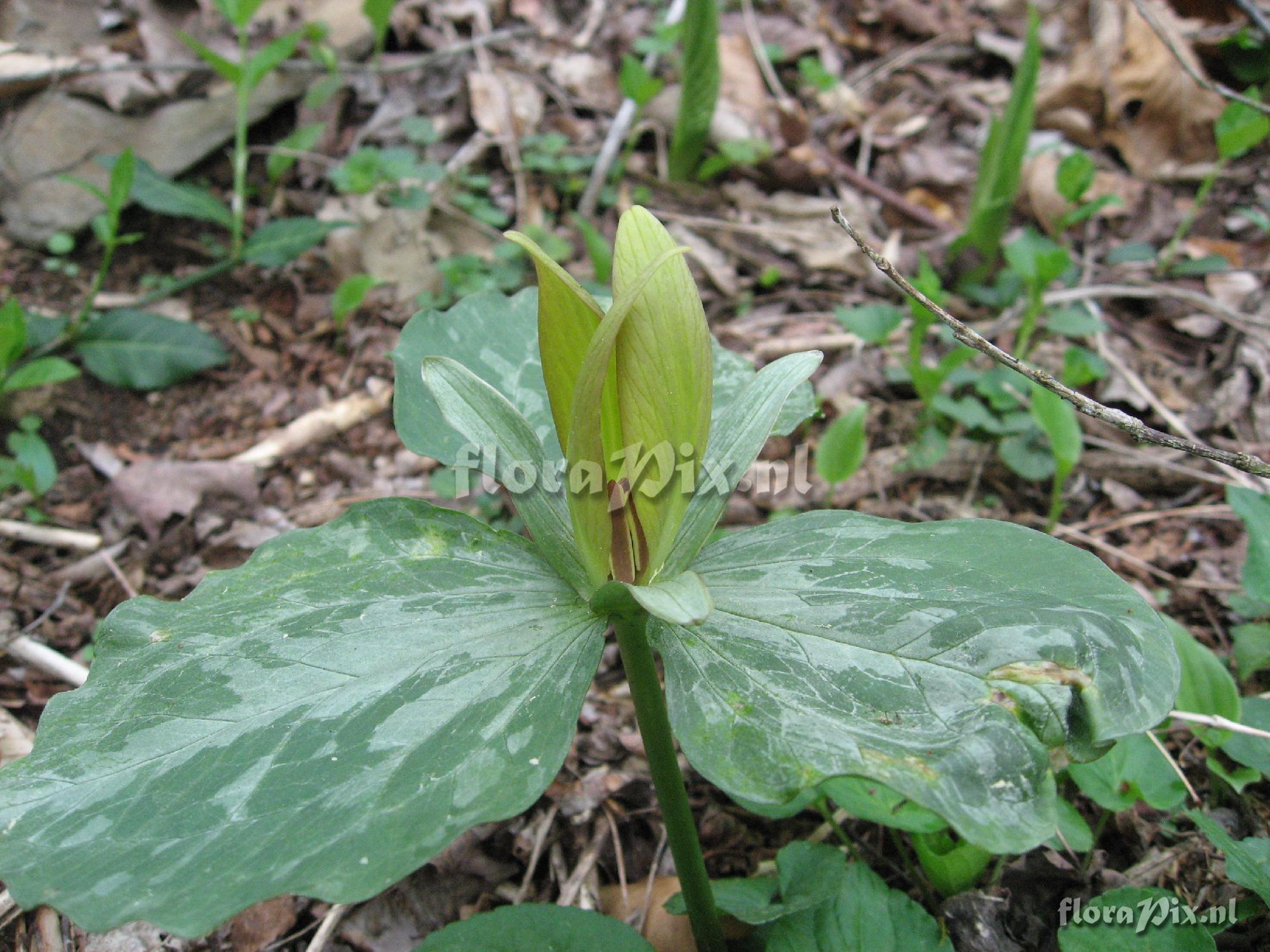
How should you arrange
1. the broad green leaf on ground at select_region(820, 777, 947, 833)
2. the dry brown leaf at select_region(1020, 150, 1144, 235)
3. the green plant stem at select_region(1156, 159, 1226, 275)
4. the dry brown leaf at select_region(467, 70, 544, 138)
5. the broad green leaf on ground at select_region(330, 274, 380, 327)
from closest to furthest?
the broad green leaf on ground at select_region(820, 777, 947, 833), the broad green leaf on ground at select_region(330, 274, 380, 327), the green plant stem at select_region(1156, 159, 1226, 275), the dry brown leaf at select_region(1020, 150, 1144, 235), the dry brown leaf at select_region(467, 70, 544, 138)

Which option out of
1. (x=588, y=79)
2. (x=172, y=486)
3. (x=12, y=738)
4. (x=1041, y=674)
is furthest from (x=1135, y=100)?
(x=12, y=738)

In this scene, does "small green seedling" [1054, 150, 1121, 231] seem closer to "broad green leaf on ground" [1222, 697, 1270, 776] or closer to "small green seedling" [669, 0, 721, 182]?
"small green seedling" [669, 0, 721, 182]

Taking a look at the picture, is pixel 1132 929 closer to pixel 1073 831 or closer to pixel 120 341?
pixel 1073 831

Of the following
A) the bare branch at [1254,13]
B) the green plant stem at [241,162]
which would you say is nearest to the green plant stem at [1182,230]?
the bare branch at [1254,13]

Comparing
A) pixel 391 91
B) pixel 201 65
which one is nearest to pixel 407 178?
pixel 391 91

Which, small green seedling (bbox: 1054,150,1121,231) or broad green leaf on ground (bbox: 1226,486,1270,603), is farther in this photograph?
small green seedling (bbox: 1054,150,1121,231)

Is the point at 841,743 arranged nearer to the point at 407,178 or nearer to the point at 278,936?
the point at 278,936

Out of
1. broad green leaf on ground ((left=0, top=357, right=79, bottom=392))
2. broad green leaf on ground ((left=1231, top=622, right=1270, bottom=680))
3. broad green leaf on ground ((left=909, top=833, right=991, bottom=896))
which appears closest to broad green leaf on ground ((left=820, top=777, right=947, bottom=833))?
broad green leaf on ground ((left=909, top=833, right=991, bottom=896))
